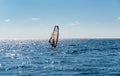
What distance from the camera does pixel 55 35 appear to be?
271 ft

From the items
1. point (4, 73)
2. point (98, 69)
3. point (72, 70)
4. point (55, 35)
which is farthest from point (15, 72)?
point (55, 35)

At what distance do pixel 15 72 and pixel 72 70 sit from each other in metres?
10.7

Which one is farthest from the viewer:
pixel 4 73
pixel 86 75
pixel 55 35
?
pixel 55 35

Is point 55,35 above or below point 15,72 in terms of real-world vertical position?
above

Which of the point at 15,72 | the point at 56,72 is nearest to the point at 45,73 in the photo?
the point at 56,72

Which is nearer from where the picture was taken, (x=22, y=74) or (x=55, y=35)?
(x=22, y=74)

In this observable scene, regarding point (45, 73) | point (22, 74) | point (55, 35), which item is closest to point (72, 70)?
point (45, 73)

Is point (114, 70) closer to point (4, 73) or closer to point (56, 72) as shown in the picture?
point (56, 72)

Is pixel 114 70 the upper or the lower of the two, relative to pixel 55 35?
lower

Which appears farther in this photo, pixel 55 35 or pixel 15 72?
pixel 55 35

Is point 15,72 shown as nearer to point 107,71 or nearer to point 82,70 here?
point 82,70

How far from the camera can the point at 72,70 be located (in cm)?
6384

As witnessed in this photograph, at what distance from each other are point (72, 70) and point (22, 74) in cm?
986

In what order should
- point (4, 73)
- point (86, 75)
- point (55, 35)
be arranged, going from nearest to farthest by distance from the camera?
point (86, 75), point (4, 73), point (55, 35)
